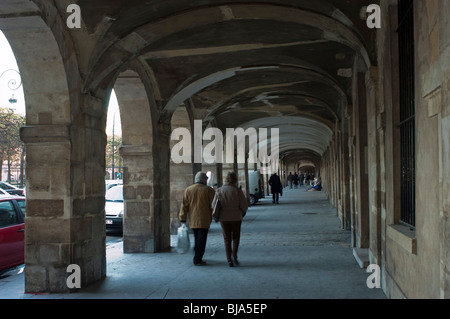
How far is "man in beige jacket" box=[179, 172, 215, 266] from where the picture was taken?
6.91m

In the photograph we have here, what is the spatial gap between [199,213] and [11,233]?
2682mm

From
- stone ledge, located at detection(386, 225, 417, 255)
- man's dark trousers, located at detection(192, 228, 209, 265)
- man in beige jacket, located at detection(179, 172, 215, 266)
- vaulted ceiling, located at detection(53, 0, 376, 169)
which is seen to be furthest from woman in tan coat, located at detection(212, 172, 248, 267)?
stone ledge, located at detection(386, 225, 417, 255)

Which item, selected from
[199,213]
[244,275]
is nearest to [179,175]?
[199,213]

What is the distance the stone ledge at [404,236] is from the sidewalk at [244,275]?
3.36 ft

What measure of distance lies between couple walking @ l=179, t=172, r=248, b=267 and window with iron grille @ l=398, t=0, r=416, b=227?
114 inches

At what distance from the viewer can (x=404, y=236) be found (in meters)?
3.62

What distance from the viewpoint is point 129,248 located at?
845 centimetres

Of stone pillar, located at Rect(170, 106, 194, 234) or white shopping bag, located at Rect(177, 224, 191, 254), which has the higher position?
stone pillar, located at Rect(170, 106, 194, 234)

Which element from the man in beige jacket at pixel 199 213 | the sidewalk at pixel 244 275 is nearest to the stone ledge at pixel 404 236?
the sidewalk at pixel 244 275

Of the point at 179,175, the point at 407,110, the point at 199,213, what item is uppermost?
the point at 407,110

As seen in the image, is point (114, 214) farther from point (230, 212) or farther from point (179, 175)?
point (230, 212)

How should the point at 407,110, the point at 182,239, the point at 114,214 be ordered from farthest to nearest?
1. the point at 114,214
2. the point at 182,239
3. the point at 407,110

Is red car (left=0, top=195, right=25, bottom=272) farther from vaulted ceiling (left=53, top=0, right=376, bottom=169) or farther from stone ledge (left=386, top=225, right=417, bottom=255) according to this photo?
stone ledge (left=386, top=225, right=417, bottom=255)

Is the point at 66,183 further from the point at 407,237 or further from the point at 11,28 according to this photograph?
the point at 407,237
